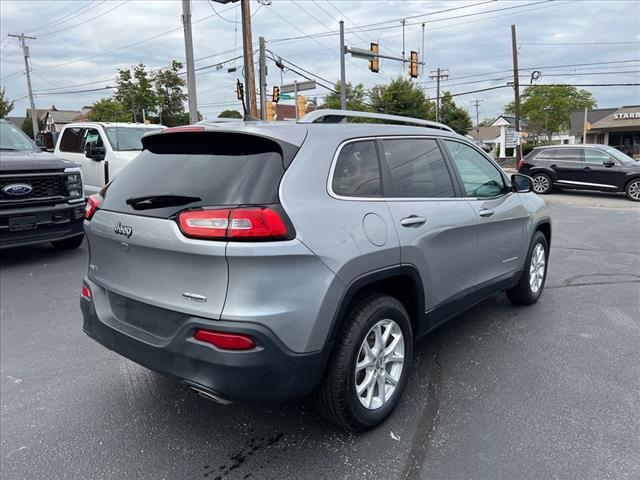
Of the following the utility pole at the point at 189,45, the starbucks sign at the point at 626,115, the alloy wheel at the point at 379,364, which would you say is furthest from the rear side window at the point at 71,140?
the starbucks sign at the point at 626,115

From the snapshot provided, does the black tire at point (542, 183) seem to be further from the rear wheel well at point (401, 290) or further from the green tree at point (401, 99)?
the green tree at point (401, 99)

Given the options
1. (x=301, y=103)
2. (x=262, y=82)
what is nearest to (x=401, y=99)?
(x=301, y=103)

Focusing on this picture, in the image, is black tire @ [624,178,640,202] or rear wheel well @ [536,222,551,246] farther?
black tire @ [624,178,640,202]

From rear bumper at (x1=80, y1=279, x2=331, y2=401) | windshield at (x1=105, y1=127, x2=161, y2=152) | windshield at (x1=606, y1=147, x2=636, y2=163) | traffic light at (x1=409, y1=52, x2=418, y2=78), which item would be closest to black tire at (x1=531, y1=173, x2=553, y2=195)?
windshield at (x1=606, y1=147, x2=636, y2=163)

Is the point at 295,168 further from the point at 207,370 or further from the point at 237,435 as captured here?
the point at 237,435

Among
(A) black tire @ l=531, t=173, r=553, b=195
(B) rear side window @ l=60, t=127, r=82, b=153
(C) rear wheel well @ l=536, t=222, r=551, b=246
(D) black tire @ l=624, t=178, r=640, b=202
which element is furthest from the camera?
(A) black tire @ l=531, t=173, r=553, b=195

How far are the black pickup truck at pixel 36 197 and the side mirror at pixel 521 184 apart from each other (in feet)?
→ 19.6

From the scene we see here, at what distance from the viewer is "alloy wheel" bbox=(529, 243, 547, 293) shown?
4.93 m

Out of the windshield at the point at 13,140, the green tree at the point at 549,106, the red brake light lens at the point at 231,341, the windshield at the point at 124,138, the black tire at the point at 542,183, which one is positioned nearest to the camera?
the red brake light lens at the point at 231,341

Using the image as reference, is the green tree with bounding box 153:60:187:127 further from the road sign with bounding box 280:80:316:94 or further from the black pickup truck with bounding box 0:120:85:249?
the black pickup truck with bounding box 0:120:85:249

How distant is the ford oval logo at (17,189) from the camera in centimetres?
635

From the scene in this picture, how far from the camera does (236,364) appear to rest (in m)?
2.22

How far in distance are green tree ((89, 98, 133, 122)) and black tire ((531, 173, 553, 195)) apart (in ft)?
133

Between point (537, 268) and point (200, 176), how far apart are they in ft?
12.8
